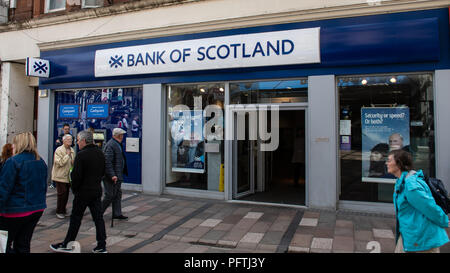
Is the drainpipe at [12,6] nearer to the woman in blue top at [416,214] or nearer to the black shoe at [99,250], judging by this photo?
the black shoe at [99,250]

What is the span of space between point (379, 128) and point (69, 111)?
28.3 ft

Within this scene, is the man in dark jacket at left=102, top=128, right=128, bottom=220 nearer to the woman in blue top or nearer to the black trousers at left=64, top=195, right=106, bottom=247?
the black trousers at left=64, top=195, right=106, bottom=247

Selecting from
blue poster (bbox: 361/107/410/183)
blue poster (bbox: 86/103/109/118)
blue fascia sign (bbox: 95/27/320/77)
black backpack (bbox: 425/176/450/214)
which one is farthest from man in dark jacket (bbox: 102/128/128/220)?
blue poster (bbox: 361/107/410/183)

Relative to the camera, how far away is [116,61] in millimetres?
8844

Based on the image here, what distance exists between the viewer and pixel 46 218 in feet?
21.6

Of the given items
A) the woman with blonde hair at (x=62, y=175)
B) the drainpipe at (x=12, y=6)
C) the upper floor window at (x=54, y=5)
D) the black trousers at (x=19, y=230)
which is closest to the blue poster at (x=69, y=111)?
the upper floor window at (x=54, y=5)

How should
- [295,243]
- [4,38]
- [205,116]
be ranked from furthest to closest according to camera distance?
[4,38] < [205,116] < [295,243]

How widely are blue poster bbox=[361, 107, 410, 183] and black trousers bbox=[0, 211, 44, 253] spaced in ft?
20.3

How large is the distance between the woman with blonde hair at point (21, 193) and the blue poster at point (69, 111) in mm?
6343

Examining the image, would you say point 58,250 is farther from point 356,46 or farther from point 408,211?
point 356,46

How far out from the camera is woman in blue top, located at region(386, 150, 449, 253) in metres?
2.89

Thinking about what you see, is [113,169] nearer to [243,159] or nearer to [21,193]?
[21,193]

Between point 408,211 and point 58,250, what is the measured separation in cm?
449

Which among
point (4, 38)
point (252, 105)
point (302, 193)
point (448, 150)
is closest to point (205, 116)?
point (252, 105)
